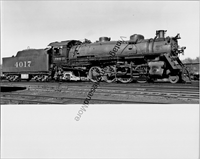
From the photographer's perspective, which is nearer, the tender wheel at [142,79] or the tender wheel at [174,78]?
the tender wheel at [174,78]

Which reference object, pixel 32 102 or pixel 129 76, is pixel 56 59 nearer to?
pixel 129 76

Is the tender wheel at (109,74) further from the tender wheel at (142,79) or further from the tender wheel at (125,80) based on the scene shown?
the tender wheel at (142,79)

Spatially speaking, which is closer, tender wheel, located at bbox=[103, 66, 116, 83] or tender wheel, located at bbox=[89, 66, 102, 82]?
tender wheel, located at bbox=[103, 66, 116, 83]

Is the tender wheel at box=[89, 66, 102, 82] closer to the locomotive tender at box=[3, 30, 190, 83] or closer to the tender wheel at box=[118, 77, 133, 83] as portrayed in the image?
the locomotive tender at box=[3, 30, 190, 83]

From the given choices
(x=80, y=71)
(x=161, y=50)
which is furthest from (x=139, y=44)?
(x=80, y=71)

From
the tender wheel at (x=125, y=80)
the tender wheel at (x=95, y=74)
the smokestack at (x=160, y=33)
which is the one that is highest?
the smokestack at (x=160, y=33)

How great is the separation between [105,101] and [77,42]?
8494 millimetres

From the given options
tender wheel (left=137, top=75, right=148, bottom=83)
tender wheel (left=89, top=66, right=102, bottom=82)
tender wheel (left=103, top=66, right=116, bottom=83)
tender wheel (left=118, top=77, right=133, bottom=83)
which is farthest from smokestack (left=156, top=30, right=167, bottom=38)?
tender wheel (left=89, top=66, right=102, bottom=82)

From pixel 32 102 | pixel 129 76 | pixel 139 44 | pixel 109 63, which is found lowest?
pixel 32 102

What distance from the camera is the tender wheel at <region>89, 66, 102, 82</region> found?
11.1 meters

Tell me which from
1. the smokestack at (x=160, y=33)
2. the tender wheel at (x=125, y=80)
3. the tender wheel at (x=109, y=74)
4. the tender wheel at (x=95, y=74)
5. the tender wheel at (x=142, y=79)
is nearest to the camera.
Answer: the smokestack at (x=160, y=33)

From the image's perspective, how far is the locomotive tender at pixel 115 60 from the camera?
31.8ft

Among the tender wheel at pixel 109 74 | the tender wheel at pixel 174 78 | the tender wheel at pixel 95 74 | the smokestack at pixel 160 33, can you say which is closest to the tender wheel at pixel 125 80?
the tender wheel at pixel 109 74

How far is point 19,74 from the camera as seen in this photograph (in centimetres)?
1505
